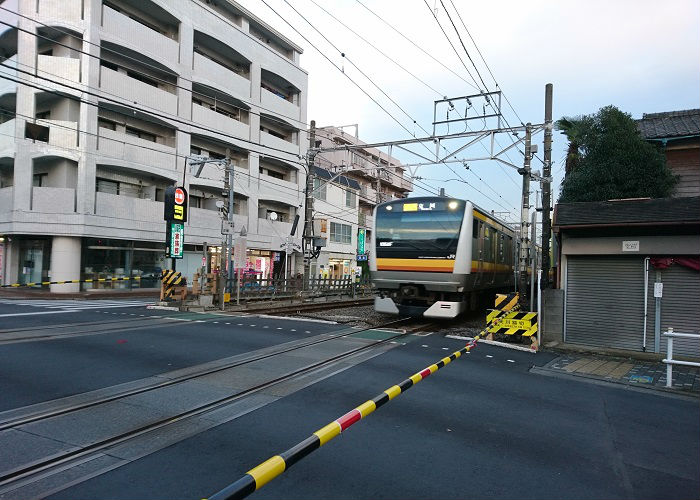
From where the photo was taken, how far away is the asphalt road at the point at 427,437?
11.6 feet

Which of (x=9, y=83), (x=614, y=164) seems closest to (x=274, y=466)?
(x=614, y=164)

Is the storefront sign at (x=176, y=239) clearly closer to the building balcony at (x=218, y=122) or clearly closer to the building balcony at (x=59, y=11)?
the building balcony at (x=218, y=122)

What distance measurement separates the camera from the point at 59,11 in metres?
22.2

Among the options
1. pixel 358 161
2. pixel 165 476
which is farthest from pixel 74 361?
pixel 358 161

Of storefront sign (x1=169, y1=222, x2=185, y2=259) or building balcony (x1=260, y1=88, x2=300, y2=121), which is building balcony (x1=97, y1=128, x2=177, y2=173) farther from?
building balcony (x1=260, y1=88, x2=300, y2=121)

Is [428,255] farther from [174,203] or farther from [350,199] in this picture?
[350,199]

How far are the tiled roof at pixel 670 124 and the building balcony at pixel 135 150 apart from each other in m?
23.4

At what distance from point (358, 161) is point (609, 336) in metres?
39.6

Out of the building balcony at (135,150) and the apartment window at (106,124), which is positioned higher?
the apartment window at (106,124)

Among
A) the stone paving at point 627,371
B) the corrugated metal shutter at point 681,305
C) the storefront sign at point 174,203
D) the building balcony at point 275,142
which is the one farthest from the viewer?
the building balcony at point 275,142

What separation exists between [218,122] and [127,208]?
8.31 metres

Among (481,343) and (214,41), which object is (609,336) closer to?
(481,343)

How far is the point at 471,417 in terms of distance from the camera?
5199 millimetres

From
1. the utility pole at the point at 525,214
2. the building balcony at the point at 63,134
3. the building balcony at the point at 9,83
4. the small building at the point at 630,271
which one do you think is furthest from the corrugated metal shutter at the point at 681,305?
the building balcony at the point at 9,83
